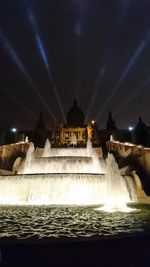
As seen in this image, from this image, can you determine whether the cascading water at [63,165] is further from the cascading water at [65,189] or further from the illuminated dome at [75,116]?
the illuminated dome at [75,116]

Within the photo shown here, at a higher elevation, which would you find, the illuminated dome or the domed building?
the illuminated dome

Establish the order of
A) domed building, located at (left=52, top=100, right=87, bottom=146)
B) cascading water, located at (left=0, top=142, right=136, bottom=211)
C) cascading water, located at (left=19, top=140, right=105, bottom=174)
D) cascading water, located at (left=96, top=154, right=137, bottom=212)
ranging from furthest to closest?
domed building, located at (left=52, top=100, right=87, bottom=146) → cascading water, located at (left=19, top=140, right=105, bottom=174) → cascading water, located at (left=0, top=142, right=136, bottom=211) → cascading water, located at (left=96, top=154, right=137, bottom=212)

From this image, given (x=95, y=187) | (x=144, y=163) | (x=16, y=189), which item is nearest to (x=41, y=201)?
(x=16, y=189)

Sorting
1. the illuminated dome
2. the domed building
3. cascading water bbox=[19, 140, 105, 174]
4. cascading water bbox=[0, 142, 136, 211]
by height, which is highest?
the illuminated dome

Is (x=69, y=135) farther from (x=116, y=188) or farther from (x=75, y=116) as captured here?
(x=116, y=188)

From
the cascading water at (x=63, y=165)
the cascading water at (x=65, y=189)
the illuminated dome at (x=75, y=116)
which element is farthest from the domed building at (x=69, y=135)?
the cascading water at (x=65, y=189)

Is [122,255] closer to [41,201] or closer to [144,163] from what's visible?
[41,201]

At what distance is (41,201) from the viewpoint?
13797mm

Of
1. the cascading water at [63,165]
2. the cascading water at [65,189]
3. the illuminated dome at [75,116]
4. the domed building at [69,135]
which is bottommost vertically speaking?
the cascading water at [65,189]

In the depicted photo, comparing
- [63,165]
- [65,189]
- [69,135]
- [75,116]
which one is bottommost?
[65,189]

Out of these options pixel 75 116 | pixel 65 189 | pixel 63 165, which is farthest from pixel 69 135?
pixel 65 189

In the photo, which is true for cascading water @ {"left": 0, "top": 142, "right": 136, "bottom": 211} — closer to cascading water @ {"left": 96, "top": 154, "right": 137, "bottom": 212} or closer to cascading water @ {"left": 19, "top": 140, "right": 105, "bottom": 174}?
cascading water @ {"left": 96, "top": 154, "right": 137, "bottom": 212}

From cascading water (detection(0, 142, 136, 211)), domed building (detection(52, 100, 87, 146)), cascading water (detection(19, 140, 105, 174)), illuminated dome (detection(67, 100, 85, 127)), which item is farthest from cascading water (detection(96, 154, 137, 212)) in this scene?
illuminated dome (detection(67, 100, 85, 127))

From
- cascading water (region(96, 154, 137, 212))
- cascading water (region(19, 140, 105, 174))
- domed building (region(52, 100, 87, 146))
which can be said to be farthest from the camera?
domed building (region(52, 100, 87, 146))
